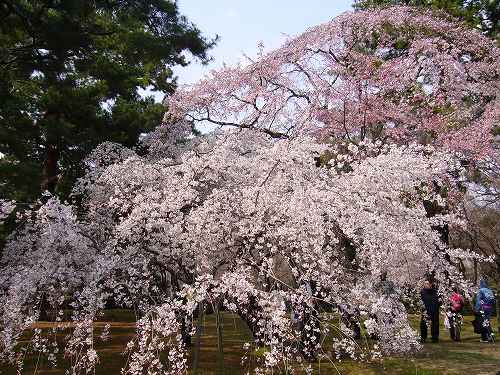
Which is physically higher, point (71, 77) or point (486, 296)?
point (71, 77)

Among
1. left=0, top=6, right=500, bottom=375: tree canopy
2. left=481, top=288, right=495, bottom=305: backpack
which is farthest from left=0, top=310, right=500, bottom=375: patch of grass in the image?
left=481, top=288, right=495, bottom=305: backpack

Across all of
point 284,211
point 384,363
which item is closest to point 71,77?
point 284,211

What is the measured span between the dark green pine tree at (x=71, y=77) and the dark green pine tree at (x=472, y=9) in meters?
6.15

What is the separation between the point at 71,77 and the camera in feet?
32.2

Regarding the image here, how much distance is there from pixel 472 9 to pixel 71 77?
10489mm

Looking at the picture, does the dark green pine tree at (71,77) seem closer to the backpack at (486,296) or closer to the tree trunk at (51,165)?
the tree trunk at (51,165)

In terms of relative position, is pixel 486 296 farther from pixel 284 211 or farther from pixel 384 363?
pixel 284 211

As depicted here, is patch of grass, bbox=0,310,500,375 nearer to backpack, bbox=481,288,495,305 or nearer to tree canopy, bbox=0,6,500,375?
tree canopy, bbox=0,6,500,375

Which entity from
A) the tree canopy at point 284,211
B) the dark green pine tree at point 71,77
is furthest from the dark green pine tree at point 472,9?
the dark green pine tree at point 71,77

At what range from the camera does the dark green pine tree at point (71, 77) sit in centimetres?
894

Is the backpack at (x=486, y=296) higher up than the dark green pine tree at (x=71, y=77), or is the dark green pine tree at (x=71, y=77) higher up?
the dark green pine tree at (x=71, y=77)

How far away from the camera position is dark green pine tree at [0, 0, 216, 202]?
8.94 meters

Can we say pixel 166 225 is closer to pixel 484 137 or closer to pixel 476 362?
pixel 476 362

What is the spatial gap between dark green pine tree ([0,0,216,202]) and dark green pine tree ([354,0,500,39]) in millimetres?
6154
